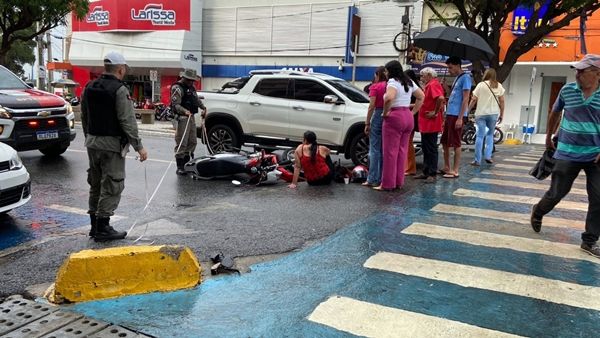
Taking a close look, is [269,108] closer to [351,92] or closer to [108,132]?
[351,92]

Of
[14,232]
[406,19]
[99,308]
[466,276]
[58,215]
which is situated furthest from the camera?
[406,19]

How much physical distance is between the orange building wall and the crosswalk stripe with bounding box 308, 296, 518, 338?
20859mm

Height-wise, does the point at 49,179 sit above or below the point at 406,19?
below

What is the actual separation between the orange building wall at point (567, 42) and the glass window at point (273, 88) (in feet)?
49.5

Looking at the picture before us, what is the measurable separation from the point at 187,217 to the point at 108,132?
5.29 feet

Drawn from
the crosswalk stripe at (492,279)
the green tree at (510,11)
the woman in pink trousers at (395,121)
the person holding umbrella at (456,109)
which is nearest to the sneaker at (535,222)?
the crosswalk stripe at (492,279)

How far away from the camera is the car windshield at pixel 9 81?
10.4m

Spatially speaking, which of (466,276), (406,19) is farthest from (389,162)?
(406,19)

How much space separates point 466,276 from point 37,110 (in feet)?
28.0

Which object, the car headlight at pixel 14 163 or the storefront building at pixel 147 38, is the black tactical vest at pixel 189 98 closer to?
the car headlight at pixel 14 163

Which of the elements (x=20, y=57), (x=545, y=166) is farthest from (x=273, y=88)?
(x=20, y=57)

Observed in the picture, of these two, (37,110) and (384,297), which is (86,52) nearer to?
(37,110)

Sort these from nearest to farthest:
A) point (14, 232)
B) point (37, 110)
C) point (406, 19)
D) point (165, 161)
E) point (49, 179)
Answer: point (14, 232), point (49, 179), point (37, 110), point (165, 161), point (406, 19)

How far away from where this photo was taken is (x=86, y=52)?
120 feet
